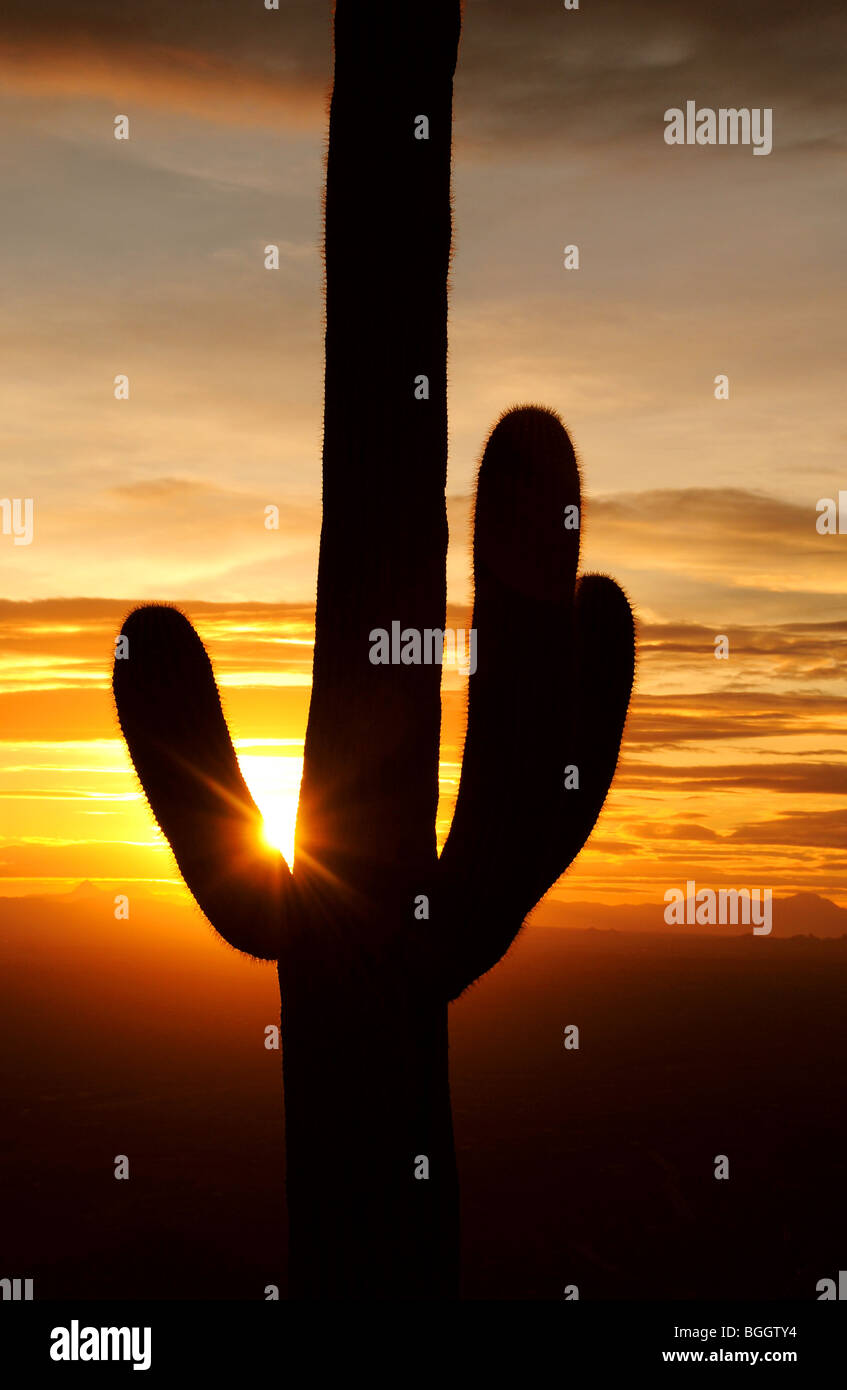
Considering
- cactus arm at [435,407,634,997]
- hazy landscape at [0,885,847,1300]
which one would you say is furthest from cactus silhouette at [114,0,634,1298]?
hazy landscape at [0,885,847,1300]

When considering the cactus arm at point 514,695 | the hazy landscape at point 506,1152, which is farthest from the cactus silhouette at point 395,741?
the hazy landscape at point 506,1152

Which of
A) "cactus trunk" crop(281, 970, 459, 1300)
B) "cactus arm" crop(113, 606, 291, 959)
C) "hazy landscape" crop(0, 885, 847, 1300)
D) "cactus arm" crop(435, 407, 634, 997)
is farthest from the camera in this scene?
"hazy landscape" crop(0, 885, 847, 1300)

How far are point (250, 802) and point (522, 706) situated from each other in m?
1.35

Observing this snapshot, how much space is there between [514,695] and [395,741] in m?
0.54

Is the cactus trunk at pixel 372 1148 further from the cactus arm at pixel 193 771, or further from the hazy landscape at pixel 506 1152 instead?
the hazy landscape at pixel 506 1152

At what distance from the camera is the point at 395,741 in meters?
5.07

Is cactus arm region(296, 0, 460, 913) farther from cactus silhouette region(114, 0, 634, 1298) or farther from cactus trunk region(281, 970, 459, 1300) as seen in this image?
cactus trunk region(281, 970, 459, 1300)

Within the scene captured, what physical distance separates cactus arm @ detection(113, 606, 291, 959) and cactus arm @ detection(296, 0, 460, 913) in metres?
0.32

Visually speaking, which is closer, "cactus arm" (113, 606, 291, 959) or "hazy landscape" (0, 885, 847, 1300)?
"cactus arm" (113, 606, 291, 959)

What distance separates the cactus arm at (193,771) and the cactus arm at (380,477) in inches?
12.7

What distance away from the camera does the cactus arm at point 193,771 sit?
17.7ft

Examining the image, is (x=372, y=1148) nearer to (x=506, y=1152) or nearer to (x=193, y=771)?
(x=193, y=771)

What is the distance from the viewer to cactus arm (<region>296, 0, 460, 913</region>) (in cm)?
509
